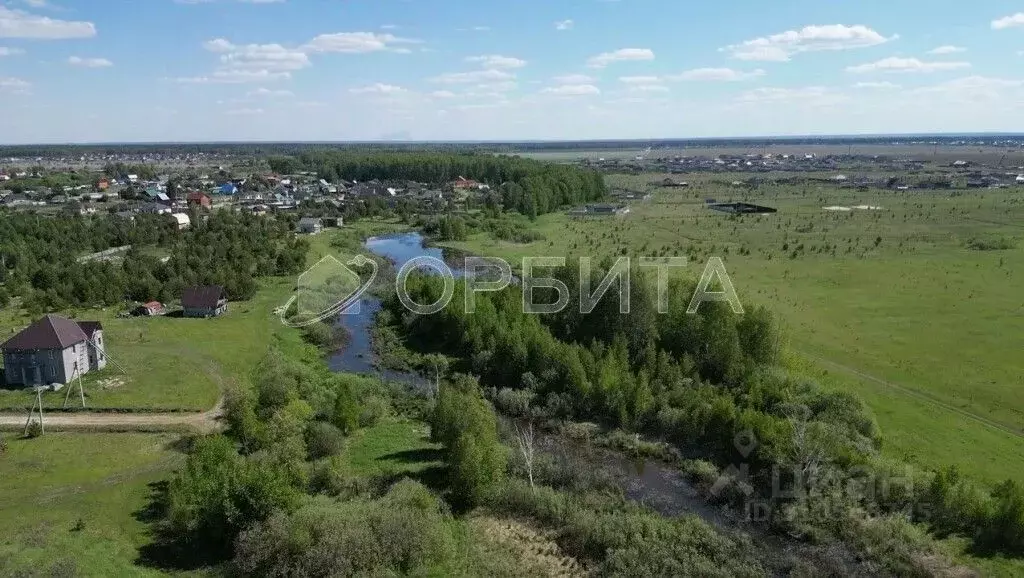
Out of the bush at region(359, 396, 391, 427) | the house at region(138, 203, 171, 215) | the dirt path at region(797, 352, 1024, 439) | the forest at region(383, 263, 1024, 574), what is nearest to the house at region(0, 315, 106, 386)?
the bush at region(359, 396, 391, 427)

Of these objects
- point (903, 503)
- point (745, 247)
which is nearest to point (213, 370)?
point (903, 503)

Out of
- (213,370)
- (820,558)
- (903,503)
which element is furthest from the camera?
(213,370)

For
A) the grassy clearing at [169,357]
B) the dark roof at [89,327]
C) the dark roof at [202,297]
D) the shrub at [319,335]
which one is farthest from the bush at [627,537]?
the dark roof at [202,297]

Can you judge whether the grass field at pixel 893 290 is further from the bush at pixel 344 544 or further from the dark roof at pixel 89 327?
the dark roof at pixel 89 327

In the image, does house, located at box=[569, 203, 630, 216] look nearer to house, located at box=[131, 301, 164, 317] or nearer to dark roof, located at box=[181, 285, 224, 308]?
dark roof, located at box=[181, 285, 224, 308]

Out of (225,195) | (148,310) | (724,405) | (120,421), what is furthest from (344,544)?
(225,195)

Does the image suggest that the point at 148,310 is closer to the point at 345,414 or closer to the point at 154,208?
the point at 345,414

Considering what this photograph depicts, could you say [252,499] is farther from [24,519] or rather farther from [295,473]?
[24,519]

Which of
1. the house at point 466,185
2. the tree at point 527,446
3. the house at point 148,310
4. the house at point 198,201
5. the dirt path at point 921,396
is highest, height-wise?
the house at point 466,185
